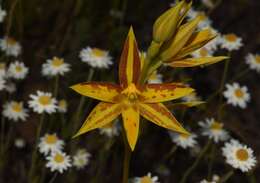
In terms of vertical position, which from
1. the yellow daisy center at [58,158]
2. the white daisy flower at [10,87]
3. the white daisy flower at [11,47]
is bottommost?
the yellow daisy center at [58,158]

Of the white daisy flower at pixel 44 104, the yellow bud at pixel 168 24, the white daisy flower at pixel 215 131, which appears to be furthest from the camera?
the white daisy flower at pixel 215 131

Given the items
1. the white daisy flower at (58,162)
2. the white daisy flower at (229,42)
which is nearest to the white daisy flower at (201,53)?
the white daisy flower at (229,42)

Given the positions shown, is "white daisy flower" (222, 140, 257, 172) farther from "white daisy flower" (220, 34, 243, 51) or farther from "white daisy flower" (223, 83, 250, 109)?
"white daisy flower" (220, 34, 243, 51)

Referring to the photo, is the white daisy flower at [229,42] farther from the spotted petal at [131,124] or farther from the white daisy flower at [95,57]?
the spotted petal at [131,124]

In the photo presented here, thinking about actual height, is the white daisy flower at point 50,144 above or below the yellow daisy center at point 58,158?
above

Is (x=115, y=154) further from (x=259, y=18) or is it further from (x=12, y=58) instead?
(x=259, y=18)
